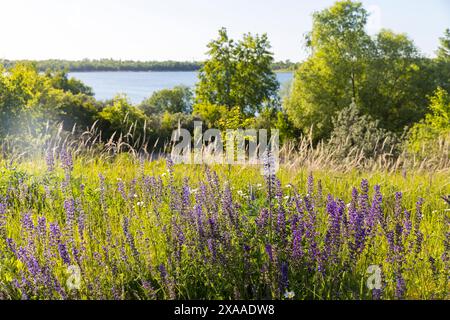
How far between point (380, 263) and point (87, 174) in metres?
4.14

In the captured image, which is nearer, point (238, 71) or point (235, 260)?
point (235, 260)

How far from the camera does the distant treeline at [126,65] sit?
42.6m

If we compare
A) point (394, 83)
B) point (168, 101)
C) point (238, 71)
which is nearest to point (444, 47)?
point (394, 83)

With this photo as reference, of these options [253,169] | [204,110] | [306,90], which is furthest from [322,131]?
[253,169]

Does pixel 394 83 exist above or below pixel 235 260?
above

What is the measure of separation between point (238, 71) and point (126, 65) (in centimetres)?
2751

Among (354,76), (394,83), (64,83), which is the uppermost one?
(354,76)

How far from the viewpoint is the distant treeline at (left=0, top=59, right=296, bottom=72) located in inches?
1679

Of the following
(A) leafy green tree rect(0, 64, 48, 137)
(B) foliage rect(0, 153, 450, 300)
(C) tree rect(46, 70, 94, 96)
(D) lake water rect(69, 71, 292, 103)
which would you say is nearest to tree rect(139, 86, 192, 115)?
(D) lake water rect(69, 71, 292, 103)

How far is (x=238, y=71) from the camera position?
28953 millimetres

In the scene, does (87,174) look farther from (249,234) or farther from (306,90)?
(306,90)

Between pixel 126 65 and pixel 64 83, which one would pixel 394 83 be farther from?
pixel 64 83

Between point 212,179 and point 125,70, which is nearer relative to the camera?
point 212,179
